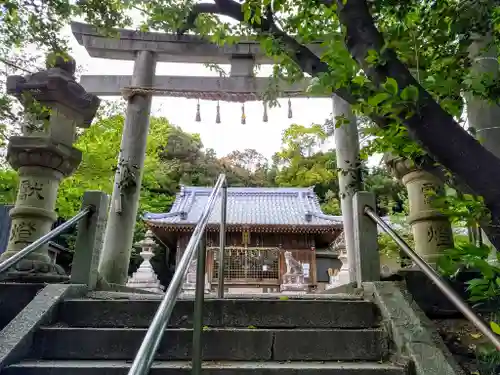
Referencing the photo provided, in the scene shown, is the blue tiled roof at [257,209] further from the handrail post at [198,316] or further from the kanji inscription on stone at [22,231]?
the handrail post at [198,316]

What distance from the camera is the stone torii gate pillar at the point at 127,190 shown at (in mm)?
4902

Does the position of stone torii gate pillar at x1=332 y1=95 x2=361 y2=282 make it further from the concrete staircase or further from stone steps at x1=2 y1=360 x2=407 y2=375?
stone steps at x1=2 y1=360 x2=407 y2=375

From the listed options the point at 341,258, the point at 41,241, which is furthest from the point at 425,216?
the point at 341,258

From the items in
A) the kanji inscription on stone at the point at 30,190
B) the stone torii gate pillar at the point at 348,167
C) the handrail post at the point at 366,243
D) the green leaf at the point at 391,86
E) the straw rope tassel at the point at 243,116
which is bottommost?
the handrail post at the point at 366,243

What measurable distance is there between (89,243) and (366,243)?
2109 mm

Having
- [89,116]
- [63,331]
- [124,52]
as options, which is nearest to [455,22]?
[63,331]

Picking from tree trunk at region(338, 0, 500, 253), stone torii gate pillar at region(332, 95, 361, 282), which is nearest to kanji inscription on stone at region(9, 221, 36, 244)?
tree trunk at region(338, 0, 500, 253)

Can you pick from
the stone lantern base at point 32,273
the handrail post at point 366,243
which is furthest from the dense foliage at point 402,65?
the stone lantern base at point 32,273

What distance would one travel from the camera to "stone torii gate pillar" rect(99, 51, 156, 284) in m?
4.90

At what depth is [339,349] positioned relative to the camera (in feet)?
7.57

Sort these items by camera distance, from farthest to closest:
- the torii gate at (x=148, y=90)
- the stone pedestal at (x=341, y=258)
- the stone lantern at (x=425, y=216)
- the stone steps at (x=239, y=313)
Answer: the stone pedestal at (x=341, y=258) < the torii gate at (x=148, y=90) < the stone lantern at (x=425, y=216) < the stone steps at (x=239, y=313)

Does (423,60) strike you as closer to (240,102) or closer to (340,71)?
(340,71)

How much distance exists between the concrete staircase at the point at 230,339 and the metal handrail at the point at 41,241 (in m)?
0.44

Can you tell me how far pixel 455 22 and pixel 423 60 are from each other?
1.42 feet
